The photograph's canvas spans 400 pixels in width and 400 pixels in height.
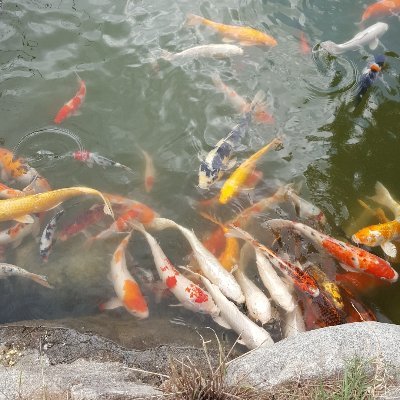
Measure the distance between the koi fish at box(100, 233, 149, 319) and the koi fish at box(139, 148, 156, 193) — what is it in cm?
114

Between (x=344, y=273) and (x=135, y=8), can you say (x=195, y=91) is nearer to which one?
(x=135, y=8)

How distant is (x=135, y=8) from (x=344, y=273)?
5.30 metres

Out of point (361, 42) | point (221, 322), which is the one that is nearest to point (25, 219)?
point (221, 322)

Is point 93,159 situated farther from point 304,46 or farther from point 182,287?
point 304,46

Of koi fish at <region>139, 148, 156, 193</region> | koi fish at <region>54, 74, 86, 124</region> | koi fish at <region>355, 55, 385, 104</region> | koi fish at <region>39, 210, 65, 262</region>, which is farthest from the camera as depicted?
koi fish at <region>54, 74, 86, 124</region>

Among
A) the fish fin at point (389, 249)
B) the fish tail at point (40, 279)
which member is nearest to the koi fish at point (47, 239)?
the fish tail at point (40, 279)

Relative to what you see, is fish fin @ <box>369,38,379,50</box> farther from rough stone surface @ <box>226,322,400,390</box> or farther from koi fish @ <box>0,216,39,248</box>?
koi fish @ <box>0,216,39,248</box>

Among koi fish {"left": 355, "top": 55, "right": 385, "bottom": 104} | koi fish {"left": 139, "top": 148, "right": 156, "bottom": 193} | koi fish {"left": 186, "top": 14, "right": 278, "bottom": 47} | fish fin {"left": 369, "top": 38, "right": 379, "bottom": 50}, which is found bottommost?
koi fish {"left": 139, "top": 148, "right": 156, "bottom": 193}

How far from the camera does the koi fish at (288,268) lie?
4.55 m

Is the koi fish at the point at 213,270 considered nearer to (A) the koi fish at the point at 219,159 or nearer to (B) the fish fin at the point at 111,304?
(A) the koi fish at the point at 219,159

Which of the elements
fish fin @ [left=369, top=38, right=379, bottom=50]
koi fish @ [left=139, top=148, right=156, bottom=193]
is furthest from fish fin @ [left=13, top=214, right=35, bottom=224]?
fish fin @ [left=369, top=38, right=379, bottom=50]

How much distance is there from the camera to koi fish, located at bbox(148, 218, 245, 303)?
459 cm

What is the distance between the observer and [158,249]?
500 cm

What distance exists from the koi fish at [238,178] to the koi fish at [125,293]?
1432 mm
